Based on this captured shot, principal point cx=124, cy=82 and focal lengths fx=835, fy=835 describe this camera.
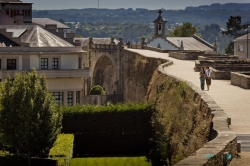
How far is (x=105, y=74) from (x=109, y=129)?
66.3 meters

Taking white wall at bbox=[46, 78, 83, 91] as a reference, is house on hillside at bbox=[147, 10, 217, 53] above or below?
above

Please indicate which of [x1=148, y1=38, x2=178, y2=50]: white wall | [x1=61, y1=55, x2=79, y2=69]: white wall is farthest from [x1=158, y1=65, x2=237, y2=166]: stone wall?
[x1=148, y1=38, x2=178, y2=50]: white wall

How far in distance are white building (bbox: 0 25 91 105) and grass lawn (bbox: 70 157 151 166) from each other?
871 inches

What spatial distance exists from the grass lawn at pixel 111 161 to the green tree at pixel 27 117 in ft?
7.29

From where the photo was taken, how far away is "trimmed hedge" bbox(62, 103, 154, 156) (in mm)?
46938

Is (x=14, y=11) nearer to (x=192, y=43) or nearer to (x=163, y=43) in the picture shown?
(x=163, y=43)

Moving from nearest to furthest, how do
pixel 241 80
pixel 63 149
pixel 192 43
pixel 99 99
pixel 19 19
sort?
pixel 241 80 < pixel 63 149 < pixel 99 99 < pixel 19 19 < pixel 192 43

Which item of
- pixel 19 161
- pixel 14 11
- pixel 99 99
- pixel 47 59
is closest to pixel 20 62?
pixel 47 59

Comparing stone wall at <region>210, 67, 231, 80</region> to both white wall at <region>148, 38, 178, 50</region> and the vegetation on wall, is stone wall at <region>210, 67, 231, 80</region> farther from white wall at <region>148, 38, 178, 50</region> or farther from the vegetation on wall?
white wall at <region>148, 38, 178, 50</region>

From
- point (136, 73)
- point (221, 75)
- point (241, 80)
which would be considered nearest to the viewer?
point (241, 80)

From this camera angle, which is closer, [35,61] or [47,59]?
[35,61]

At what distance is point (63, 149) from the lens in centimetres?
4119

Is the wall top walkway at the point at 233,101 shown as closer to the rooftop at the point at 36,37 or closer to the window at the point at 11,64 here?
the window at the point at 11,64

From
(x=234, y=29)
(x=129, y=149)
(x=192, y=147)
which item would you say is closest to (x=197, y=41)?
(x=234, y=29)
